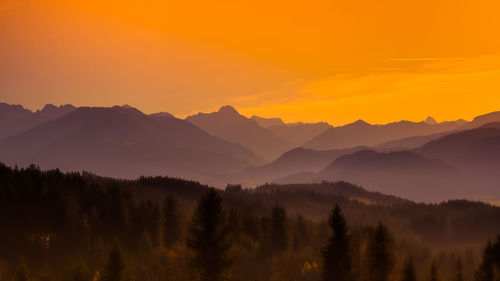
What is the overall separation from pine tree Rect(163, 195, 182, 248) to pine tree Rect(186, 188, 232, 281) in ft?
312

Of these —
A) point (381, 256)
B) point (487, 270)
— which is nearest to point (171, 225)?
point (381, 256)

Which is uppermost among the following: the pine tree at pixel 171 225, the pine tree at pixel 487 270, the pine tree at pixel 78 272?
the pine tree at pixel 171 225

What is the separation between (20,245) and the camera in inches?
4788

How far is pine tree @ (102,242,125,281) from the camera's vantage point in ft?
242

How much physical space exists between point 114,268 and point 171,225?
80.2m

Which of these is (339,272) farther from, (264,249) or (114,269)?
(264,249)

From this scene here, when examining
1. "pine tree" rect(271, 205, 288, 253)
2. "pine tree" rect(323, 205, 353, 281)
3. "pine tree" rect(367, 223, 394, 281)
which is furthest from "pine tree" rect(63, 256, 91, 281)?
"pine tree" rect(271, 205, 288, 253)

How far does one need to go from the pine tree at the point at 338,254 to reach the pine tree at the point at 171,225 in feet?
289

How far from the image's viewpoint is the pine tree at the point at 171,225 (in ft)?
497

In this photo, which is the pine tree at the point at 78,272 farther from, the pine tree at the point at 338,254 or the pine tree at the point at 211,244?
the pine tree at the point at 338,254

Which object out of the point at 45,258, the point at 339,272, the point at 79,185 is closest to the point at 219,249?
the point at 339,272

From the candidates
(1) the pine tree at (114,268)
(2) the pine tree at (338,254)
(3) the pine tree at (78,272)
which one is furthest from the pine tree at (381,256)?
(3) the pine tree at (78,272)

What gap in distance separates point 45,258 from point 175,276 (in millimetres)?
30015

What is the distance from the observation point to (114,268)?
74.2 metres
